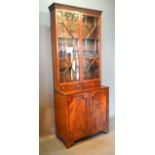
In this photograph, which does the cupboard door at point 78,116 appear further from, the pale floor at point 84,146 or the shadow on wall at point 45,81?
the shadow on wall at point 45,81

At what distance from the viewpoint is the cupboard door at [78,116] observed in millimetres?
2797

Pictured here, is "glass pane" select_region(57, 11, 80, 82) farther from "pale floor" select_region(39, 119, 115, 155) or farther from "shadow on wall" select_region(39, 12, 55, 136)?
"pale floor" select_region(39, 119, 115, 155)

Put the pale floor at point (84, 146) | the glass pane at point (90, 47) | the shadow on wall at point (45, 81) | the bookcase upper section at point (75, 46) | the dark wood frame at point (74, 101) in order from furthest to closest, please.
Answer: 1. the glass pane at point (90, 47)
2. the shadow on wall at point (45, 81)
3. the bookcase upper section at point (75, 46)
4. the dark wood frame at point (74, 101)
5. the pale floor at point (84, 146)

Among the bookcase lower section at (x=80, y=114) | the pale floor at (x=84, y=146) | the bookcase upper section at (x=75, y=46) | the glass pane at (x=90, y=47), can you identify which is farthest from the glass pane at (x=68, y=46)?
the pale floor at (x=84, y=146)

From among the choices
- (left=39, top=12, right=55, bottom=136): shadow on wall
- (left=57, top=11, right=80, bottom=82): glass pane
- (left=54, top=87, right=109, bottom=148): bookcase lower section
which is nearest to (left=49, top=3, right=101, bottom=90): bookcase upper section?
(left=57, top=11, right=80, bottom=82): glass pane

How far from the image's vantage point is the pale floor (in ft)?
8.75

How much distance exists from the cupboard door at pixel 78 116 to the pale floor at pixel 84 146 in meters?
0.17

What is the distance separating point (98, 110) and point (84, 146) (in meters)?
0.66

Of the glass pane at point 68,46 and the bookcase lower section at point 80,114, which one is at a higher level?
the glass pane at point 68,46
